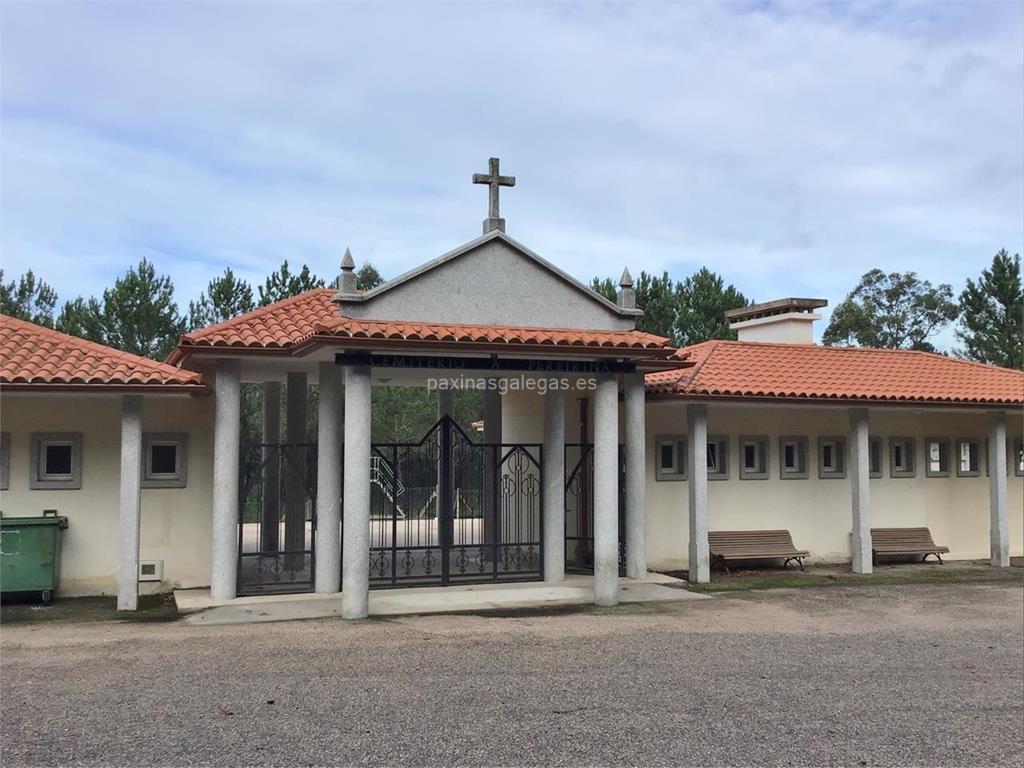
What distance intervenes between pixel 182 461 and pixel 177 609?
2496 millimetres

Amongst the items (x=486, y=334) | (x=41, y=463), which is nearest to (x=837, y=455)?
(x=486, y=334)

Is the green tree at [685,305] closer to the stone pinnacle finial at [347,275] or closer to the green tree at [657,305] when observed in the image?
the green tree at [657,305]

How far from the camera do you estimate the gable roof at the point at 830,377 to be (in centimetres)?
1494

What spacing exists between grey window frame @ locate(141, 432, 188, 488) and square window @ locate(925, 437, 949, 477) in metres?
13.3

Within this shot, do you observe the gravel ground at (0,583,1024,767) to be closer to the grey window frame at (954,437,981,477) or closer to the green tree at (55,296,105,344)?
the grey window frame at (954,437,981,477)

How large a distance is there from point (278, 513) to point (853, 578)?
9374 mm

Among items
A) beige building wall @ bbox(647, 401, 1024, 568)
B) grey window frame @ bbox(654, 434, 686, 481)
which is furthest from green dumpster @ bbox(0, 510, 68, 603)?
grey window frame @ bbox(654, 434, 686, 481)

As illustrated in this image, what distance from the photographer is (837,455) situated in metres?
17.0

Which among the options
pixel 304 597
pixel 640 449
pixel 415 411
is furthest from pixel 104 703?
pixel 415 411

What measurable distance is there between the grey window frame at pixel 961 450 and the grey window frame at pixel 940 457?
16 cm

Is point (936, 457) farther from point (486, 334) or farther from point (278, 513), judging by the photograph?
point (278, 513)

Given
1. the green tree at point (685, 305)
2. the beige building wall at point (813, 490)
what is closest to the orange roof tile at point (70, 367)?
the beige building wall at point (813, 490)

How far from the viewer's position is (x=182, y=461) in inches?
519

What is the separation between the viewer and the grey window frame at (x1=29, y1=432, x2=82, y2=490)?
1242 cm
